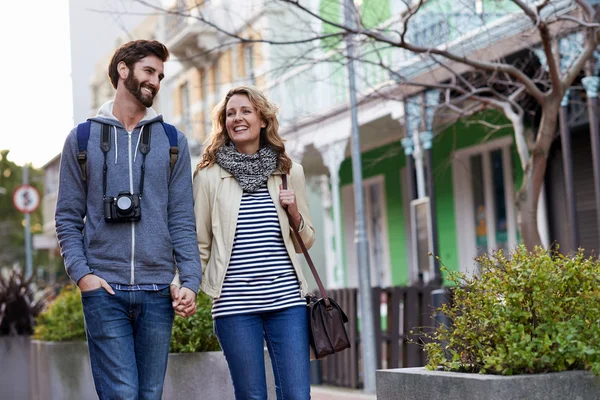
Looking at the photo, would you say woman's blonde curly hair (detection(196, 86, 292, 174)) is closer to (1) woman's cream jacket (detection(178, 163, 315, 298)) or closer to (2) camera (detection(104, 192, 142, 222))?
(1) woman's cream jacket (detection(178, 163, 315, 298))

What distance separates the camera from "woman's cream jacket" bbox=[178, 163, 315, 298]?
182 inches

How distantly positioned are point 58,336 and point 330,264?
14.7m

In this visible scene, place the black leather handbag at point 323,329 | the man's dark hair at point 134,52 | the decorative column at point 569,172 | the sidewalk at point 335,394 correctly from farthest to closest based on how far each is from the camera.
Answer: the decorative column at point 569,172 < the sidewalk at point 335,394 < the black leather handbag at point 323,329 < the man's dark hair at point 134,52

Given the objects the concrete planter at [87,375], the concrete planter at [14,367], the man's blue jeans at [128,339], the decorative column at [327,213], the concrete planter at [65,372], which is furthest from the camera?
the decorative column at [327,213]

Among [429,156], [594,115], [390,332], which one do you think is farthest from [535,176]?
[429,156]

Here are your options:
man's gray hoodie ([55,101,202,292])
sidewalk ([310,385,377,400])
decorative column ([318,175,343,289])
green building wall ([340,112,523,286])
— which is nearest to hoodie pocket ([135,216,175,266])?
man's gray hoodie ([55,101,202,292])

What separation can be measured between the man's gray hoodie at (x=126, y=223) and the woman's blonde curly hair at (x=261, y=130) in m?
0.40

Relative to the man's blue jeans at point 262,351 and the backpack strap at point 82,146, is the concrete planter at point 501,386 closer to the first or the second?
the man's blue jeans at point 262,351

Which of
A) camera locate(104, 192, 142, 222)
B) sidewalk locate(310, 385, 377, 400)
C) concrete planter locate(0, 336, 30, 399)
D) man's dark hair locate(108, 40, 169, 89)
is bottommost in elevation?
sidewalk locate(310, 385, 377, 400)

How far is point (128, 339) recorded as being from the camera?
427 centimetres

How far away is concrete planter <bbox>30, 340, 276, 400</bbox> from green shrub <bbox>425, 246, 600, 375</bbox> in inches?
77.8

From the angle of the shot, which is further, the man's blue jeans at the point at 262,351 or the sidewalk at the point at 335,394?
the sidewalk at the point at 335,394

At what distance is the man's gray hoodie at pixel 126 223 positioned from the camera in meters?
4.25

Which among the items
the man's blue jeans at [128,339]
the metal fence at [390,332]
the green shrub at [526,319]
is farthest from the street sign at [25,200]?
the green shrub at [526,319]
